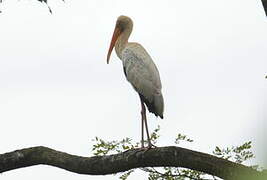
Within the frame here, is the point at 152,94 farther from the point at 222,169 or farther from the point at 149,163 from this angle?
the point at 222,169

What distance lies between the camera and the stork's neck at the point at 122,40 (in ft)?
33.9

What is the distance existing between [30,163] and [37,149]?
0.15 m

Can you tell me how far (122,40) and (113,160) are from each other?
18.5 feet

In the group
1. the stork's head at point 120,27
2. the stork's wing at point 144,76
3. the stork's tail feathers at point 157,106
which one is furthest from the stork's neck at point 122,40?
the stork's tail feathers at point 157,106

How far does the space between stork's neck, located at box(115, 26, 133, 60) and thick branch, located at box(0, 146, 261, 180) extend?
5.21 meters

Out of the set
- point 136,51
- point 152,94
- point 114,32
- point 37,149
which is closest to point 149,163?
point 37,149

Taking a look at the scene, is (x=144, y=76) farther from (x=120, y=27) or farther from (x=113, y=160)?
(x=113, y=160)

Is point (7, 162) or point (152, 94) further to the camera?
point (152, 94)

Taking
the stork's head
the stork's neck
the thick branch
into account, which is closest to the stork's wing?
the stork's neck

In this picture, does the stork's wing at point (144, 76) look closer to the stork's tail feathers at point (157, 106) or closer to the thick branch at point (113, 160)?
the stork's tail feathers at point (157, 106)

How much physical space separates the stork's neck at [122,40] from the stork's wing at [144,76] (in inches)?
37.6

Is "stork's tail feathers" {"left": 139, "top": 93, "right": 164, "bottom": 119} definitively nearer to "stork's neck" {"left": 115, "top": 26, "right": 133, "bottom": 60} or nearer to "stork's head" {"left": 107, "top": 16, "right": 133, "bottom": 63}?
"stork's neck" {"left": 115, "top": 26, "right": 133, "bottom": 60}

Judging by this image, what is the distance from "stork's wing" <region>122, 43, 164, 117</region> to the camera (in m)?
8.16

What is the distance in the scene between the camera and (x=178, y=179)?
5.86 metres
